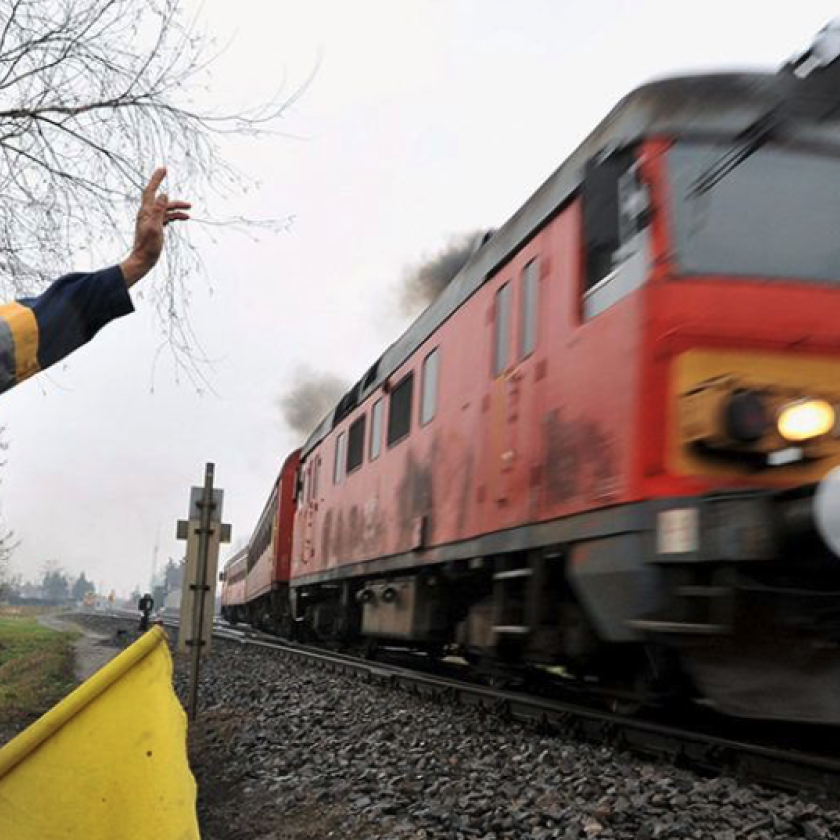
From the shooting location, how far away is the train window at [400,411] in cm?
948

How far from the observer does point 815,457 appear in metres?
4.41

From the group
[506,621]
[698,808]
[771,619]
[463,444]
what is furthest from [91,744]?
[463,444]

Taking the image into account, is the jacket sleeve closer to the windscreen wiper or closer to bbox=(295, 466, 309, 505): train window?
the windscreen wiper

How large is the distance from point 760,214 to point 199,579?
5488 millimetres

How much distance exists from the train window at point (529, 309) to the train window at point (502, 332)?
25 cm

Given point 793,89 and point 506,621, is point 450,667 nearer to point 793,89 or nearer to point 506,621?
point 506,621

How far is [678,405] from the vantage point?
4758mm

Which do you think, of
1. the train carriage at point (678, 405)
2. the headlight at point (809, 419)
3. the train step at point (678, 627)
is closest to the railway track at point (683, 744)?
the train carriage at point (678, 405)

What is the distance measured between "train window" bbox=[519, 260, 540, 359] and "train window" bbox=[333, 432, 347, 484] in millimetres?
6194

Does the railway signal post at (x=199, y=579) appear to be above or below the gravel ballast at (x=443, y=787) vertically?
above

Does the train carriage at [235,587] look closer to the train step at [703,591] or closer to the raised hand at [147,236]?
the train step at [703,591]

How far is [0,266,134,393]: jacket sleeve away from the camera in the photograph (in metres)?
1.51

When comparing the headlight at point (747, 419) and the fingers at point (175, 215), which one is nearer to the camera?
the fingers at point (175, 215)

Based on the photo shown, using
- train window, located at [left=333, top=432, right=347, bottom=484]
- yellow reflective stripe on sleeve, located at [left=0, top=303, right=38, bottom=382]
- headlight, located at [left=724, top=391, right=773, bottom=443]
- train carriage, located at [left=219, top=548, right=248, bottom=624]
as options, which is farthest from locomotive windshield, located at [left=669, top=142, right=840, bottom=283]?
train carriage, located at [left=219, top=548, right=248, bottom=624]
